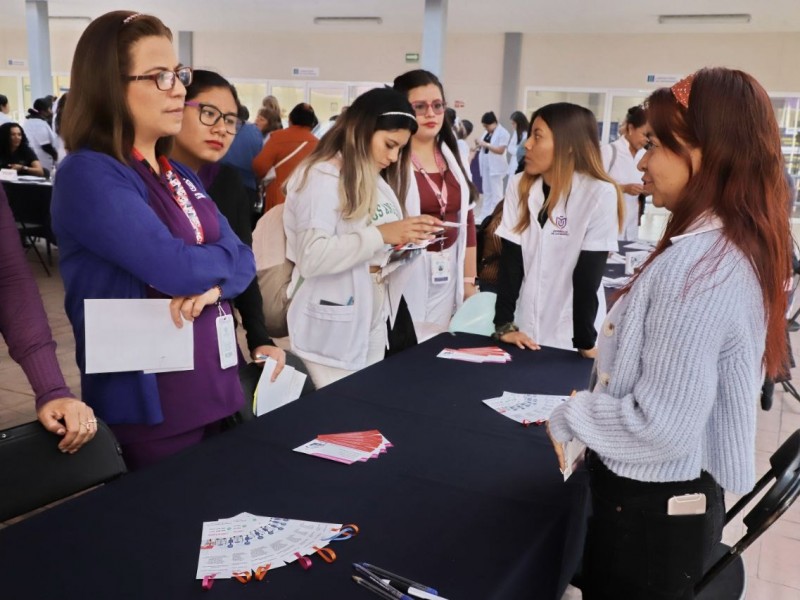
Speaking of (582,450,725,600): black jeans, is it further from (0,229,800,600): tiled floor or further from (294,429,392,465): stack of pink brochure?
(0,229,800,600): tiled floor

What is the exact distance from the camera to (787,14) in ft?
33.2

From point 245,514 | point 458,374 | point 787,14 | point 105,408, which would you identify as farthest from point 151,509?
point 787,14

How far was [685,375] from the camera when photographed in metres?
1.00

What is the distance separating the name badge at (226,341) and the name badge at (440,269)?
42.7 inches

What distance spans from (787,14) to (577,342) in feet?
33.2

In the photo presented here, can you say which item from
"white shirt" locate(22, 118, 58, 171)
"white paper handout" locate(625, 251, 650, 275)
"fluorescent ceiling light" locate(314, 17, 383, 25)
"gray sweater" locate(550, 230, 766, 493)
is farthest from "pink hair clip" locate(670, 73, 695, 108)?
"fluorescent ceiling light" locate(314, 17, 383, 25)

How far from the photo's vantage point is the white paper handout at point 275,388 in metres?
1.73

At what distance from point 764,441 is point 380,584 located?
10.0 ft

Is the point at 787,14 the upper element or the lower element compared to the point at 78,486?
upper

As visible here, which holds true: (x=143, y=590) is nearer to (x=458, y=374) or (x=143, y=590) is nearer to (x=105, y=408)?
(x=105, y=408)

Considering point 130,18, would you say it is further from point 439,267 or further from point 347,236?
point 439,267

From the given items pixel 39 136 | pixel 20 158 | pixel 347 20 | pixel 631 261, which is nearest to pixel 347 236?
pixel 631 261

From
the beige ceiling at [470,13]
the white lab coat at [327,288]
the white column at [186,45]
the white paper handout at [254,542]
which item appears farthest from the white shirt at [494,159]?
the white paper handout at [254,542]

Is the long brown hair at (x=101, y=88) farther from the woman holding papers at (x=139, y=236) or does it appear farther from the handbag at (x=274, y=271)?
the handbag at (x=274, y=271)
